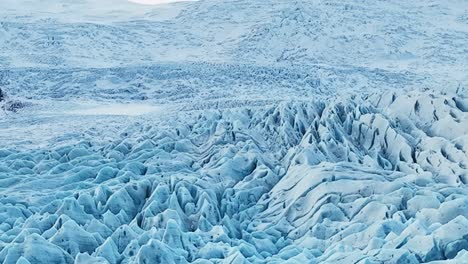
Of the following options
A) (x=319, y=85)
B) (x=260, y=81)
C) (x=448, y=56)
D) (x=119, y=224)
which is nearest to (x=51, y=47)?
(x=260, y=81)

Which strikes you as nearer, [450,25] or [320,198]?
[320,198]

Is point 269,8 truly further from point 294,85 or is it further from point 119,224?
point 119,224

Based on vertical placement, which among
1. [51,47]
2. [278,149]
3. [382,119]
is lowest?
[51,47]

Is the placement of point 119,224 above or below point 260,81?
above

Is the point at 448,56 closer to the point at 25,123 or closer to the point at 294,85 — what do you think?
the point at 294,85

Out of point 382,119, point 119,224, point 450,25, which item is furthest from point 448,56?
point 119,224

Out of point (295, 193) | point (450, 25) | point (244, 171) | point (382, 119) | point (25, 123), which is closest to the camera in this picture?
point (295, 193)

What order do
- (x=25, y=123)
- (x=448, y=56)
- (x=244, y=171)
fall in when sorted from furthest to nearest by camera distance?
(x=448, y=56), (x=25, y=123), (x=244, y=171)
